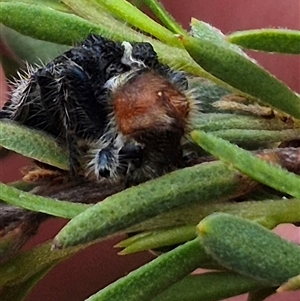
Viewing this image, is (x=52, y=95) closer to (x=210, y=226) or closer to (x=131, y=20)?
(x=131, y=20)

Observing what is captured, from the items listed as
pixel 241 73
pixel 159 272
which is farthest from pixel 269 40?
pixel 159 272

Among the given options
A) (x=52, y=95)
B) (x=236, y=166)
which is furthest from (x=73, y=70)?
(x=236, y=166)

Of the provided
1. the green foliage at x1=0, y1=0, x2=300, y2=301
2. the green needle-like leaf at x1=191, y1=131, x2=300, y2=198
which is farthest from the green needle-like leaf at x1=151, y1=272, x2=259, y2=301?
the green needle-like leaf at x1=191, y1=131, x2=300, y2=198

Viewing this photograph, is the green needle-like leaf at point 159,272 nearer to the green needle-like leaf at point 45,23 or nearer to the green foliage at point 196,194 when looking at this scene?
the green foliage at point 196,194

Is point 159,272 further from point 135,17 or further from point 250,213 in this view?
point 135,17

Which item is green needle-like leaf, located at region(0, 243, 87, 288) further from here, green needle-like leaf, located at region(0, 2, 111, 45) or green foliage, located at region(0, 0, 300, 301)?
green needle-like leaf, located at region(0, 2, 111, 45)

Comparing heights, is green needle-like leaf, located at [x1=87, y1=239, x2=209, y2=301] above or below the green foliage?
below

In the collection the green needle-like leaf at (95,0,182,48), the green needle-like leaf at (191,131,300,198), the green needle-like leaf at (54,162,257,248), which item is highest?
the green needle-like leaf at (95,0,182,48)
